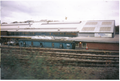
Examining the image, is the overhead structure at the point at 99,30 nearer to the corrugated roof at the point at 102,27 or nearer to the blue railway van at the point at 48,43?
the corrugated roof at the point at 102,27

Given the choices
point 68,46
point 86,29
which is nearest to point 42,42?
point 68,46

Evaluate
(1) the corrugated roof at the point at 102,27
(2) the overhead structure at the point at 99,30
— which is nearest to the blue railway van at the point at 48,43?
(2) the overhead structure at the point at 99,30

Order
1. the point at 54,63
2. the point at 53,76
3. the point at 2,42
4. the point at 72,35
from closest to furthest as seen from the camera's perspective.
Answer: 1. the point at 53,76
2. the point at 54,63
3. the point at 2,42
4. the point at 72,35

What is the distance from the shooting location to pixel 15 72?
313 inches

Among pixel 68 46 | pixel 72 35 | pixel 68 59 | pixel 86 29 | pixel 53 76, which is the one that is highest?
pixel 86 29

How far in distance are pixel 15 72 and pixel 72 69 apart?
5.61m

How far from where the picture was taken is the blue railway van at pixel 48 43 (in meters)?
12.6

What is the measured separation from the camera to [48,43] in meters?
13.3

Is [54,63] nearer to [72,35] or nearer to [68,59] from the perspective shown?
[68,59]

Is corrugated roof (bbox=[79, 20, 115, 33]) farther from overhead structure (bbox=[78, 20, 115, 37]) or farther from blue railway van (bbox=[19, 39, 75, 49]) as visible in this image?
blue railway van (bbox=[19, 39, 75, 49])

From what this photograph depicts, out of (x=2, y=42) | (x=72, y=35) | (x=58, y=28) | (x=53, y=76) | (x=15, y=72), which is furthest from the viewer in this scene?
(x=58, y=28)

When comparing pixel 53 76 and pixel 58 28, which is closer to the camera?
pixel 53 76

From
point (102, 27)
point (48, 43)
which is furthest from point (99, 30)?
point (48, 43)

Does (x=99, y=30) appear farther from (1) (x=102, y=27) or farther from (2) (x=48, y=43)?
(2) (x=48, y=43)
